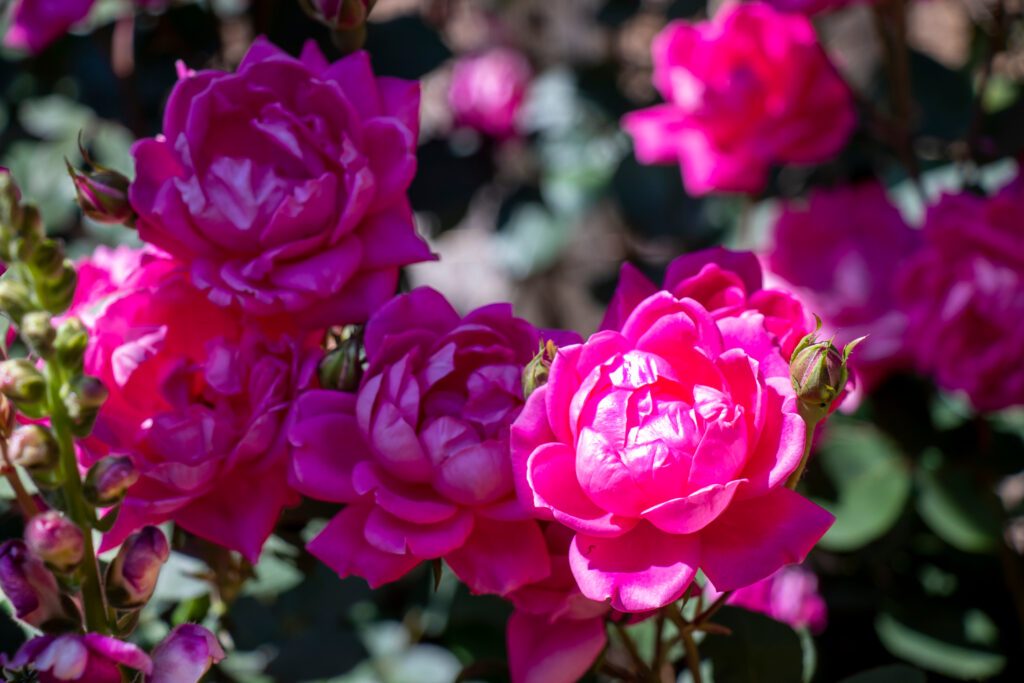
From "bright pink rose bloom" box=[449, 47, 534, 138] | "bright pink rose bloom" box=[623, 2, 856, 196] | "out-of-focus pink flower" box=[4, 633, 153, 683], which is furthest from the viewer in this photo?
"bright pink rose bloom" box=[449, 47, 534, 138]

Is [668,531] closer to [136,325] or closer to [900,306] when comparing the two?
[136,325]

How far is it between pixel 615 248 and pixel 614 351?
1544 millimetres

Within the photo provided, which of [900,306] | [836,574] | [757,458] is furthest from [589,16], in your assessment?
[757,458]

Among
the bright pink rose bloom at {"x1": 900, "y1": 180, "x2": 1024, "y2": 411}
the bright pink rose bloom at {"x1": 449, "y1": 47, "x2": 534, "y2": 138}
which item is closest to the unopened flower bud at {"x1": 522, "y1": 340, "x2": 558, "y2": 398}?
the bright pink rose bloom at {"x1": 900, "y1": 180, "x2": 1024, "y2": 411}

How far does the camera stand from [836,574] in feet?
3.74

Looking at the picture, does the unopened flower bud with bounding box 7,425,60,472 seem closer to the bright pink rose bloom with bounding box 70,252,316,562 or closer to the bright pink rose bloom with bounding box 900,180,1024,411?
the bright pink rose bloom with bounding box 70,252,316,562

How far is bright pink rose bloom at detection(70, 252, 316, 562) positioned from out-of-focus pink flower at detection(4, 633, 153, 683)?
0.10 metres

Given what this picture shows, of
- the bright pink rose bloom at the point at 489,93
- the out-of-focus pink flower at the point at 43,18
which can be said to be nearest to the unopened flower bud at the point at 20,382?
the out-of-focus pink flower at the point at 43,18

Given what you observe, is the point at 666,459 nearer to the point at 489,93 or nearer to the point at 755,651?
the point at 755,651

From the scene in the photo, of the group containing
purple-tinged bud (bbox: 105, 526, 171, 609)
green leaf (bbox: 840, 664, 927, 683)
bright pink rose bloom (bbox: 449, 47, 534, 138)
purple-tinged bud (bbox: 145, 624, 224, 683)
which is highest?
purple-tinged bud (bbox: 105, 526, 171, 609)

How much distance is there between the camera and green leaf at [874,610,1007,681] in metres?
0.92

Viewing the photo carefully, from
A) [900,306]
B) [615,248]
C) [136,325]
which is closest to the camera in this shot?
[136,325]

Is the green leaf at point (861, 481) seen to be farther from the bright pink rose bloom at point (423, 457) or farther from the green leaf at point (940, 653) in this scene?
the bright pink rose bloom at point (423, 457)

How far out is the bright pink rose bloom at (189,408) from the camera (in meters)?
0.49
